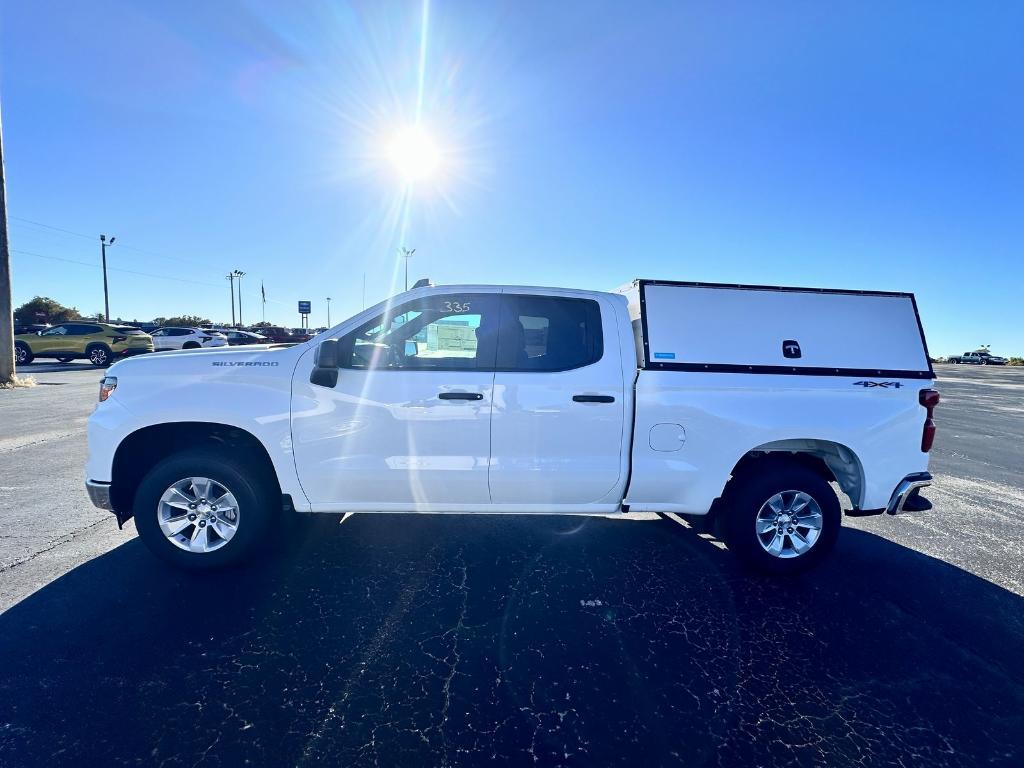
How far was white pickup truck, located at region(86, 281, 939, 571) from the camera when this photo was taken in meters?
3.16

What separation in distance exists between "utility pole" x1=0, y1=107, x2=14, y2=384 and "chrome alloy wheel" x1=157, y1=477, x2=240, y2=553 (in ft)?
43.8

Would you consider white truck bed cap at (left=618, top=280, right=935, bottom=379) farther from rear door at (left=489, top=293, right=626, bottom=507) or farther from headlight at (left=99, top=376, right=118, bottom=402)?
headlight at (left=99, top=376, right=118, bottom=402)

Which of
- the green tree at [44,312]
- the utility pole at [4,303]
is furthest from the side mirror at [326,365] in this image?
the green tree at [44,312]

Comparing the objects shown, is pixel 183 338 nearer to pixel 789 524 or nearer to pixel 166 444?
pixel 166 444

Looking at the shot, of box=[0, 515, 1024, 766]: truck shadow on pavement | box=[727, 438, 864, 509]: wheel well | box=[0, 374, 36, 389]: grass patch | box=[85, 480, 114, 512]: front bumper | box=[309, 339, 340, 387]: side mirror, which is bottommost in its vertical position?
box=[0, 515, 1024, 766]: truck shadow on pavement

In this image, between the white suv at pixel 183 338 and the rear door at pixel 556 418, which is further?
the white suv at pixel 183 338

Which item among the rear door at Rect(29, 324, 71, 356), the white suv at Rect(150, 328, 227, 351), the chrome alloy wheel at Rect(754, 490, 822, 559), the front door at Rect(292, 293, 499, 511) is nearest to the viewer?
the front door at Rect(292, 293, 499, 511)

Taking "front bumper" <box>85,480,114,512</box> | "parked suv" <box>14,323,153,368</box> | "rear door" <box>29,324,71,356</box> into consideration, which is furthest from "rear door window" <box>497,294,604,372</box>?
"rear door" <box>29,324,71,356</box>

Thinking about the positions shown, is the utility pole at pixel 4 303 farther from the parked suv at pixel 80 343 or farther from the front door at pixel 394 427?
the front door at pixel 394 427

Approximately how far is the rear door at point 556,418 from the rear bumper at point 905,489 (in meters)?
2.00

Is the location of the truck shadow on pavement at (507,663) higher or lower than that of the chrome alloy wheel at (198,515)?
lower

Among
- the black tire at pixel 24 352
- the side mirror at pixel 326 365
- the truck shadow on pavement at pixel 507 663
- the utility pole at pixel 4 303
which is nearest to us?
the truck shadow on pavement at pixel 507 663

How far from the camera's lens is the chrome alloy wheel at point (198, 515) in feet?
10.5

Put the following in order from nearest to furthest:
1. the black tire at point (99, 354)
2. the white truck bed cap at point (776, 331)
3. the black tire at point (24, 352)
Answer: the white truck bed cap at point (776, 331), the black tire at point (24, 352), the black tire at point (99, 354)
